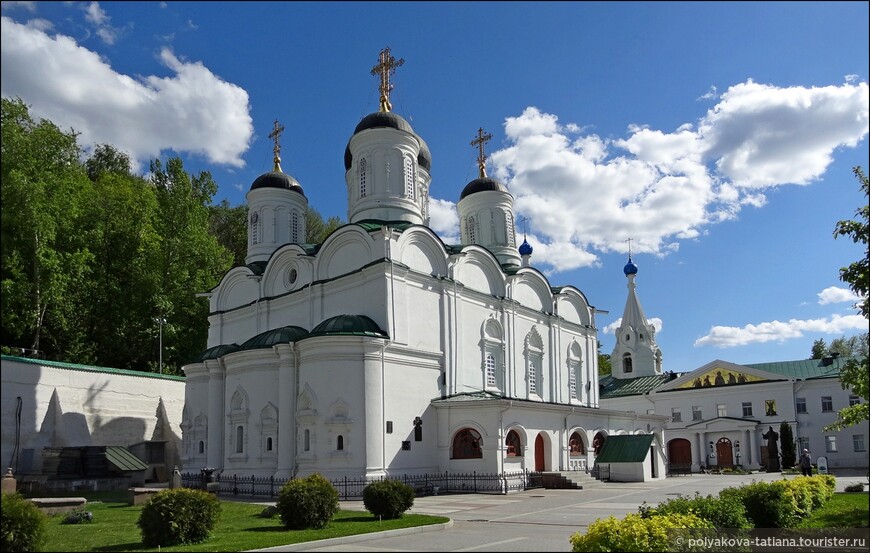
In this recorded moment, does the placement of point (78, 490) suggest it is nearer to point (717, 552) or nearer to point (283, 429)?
point (283, 429)

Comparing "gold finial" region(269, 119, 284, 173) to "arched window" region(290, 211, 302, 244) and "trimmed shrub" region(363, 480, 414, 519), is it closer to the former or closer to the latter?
"arched window" region(290, 211, 302, 244)

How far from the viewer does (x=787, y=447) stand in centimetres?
3728

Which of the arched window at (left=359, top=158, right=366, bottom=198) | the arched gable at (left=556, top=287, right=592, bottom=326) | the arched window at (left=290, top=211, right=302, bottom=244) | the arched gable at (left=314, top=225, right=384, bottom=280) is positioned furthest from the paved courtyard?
the arched window at (left=290, top=211, right=302, bottom=244)

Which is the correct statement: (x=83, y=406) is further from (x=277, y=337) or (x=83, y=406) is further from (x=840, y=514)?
(x=840, y=514)

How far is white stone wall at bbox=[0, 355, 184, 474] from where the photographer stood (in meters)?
23.4

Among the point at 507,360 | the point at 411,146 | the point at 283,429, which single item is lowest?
the point at 283,429

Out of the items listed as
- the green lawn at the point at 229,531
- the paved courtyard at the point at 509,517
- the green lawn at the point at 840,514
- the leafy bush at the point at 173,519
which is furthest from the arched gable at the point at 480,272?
the leafy bush at the point at 173,519

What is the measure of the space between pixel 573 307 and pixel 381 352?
556 inches

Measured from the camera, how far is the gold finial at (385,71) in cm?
2894

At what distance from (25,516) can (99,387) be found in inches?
748

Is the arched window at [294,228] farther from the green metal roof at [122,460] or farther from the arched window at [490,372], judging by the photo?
the green metal roof at [122,460]

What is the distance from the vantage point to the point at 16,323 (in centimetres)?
1912

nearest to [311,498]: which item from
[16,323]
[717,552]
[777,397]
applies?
[717,552]

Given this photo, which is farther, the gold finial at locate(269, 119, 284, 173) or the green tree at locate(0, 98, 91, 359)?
the gold finial at locate(269, 119, 284, 173)
